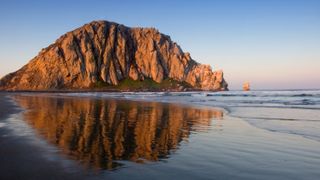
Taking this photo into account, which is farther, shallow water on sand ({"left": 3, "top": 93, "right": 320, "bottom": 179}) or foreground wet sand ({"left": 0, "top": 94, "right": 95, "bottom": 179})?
shallow water on sand ({"left": 3, "top": 93, "right": 320, "bottom": 179})

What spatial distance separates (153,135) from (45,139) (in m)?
4.60

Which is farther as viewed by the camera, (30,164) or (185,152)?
(185,152)

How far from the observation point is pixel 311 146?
42.3 feet

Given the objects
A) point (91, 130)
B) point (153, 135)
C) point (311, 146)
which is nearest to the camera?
point (311, 146)

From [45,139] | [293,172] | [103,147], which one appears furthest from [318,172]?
[45,139]

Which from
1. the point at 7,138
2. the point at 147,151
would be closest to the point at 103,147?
the point at 147,151

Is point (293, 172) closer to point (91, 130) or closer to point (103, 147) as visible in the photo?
point (103, 147)

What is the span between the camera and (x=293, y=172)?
346 inches

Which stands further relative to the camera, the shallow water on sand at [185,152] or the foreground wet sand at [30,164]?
the shallow water on sand at [185,152]

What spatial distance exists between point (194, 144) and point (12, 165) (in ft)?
21.6

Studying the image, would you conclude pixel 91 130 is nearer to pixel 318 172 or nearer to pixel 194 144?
pixel 194 144

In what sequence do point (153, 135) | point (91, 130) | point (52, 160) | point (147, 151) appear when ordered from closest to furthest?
point (52, 160) → point (147, 151) → point (153, 135) → point (91, 130)

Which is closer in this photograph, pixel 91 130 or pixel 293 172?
pixel 293 172

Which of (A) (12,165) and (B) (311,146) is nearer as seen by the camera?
(A) (12,165)
